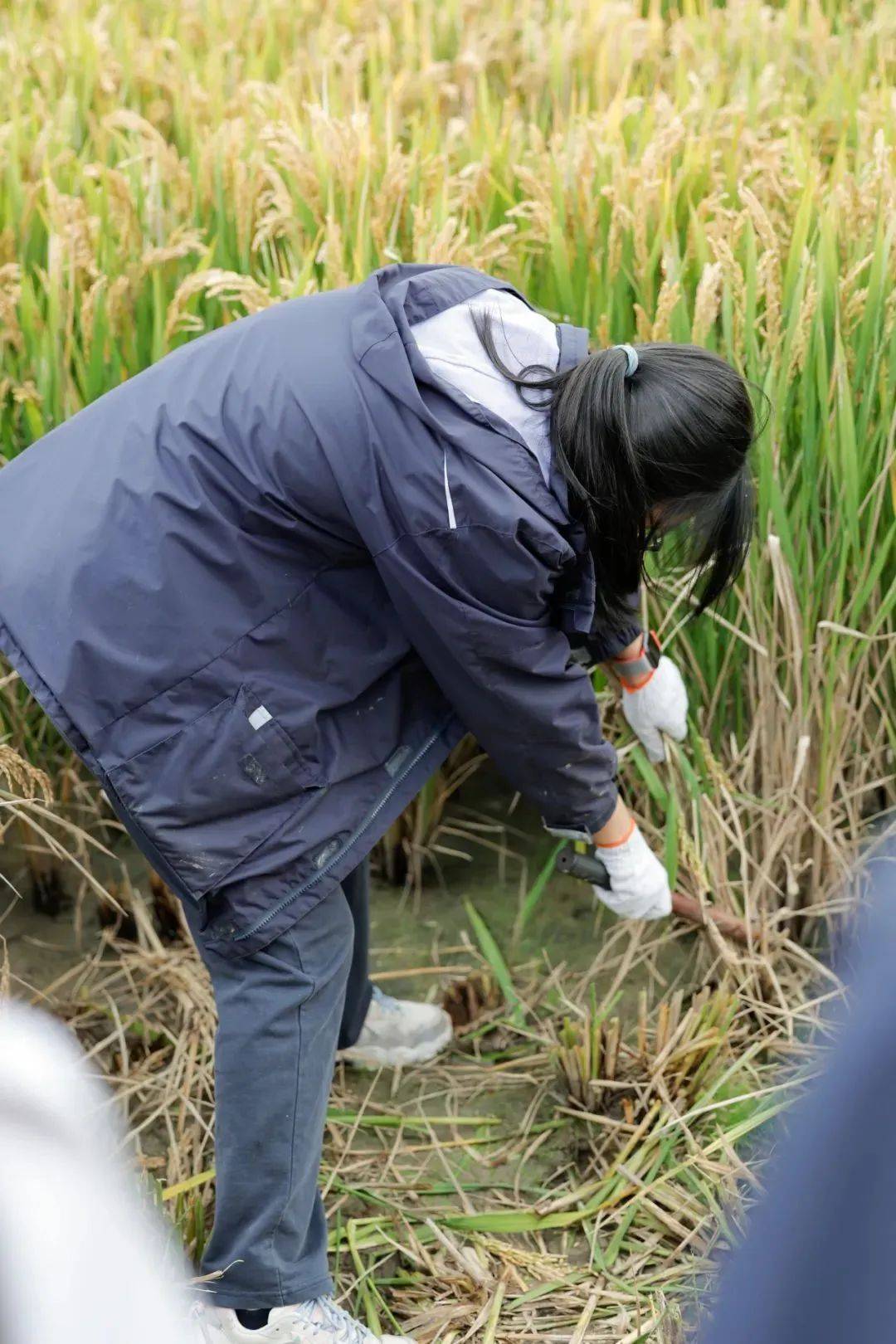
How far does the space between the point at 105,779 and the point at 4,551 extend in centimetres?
26

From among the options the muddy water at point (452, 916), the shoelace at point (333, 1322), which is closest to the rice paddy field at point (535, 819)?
the muddy water at point (452, 916)

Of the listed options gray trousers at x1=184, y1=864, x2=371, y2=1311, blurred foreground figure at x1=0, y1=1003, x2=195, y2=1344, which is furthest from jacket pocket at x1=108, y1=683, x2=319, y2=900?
blurred foreground figure at x1=0, y1=1003, x2=195, y2=1344

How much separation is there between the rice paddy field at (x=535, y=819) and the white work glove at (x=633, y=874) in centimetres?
24

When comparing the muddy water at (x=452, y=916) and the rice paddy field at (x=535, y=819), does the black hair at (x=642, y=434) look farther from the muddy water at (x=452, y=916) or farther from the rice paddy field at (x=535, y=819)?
the muddy water at (x=452, y=916)

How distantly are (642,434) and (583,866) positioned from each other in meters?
0.63

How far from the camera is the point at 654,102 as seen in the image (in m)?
2.67

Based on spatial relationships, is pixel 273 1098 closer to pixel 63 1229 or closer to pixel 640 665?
pixel 640 665

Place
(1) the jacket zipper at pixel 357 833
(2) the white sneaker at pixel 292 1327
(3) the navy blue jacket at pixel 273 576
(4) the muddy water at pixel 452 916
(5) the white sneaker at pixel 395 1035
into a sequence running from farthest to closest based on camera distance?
(4) the muddy water at pixel 452 916
(5) the white sneaker at pixel 395 1035
(2) the white sneaker at pixel 292 1327
(1) the jacket zipper at pixel 357 833
(3) the navy blue jacket at pixel 273 576

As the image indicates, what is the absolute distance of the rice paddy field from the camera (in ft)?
6.00

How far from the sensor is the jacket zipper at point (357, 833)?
4.82ft

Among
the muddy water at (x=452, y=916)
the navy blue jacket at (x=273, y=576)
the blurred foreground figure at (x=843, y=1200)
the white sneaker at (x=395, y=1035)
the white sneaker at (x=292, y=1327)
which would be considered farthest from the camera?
the muddy water at (x=452, y=916)

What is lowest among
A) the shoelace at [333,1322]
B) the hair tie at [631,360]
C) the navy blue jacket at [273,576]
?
the shoelace at [333,1322]

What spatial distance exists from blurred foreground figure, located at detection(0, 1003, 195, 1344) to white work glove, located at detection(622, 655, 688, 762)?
1.41m

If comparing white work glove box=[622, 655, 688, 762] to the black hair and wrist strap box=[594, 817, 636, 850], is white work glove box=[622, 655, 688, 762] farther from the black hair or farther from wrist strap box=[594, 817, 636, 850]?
the black hair
